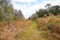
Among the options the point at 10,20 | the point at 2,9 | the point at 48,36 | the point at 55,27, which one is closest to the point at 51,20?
the point at 55,27

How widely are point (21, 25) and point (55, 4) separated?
2.17m

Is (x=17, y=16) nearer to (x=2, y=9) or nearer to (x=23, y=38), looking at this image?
(x=2, y=9)

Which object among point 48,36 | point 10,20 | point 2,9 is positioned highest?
point 2,9

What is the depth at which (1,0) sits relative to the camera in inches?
228

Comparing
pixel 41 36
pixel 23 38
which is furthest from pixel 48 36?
pixel 23 38

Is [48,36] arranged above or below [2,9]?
below

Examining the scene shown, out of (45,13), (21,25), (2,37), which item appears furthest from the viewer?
(45,13)

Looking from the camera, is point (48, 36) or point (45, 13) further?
point (45, 13)

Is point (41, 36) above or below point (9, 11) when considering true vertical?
below

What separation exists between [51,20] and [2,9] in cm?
169

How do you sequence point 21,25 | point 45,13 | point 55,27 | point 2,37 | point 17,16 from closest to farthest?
point 2,37, point 55,27, point 21,25, point 17,16, point 45,13

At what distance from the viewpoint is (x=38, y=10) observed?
255 inches

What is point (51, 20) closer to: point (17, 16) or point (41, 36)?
point (41, 36)

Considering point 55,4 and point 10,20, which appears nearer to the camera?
point 10,20
